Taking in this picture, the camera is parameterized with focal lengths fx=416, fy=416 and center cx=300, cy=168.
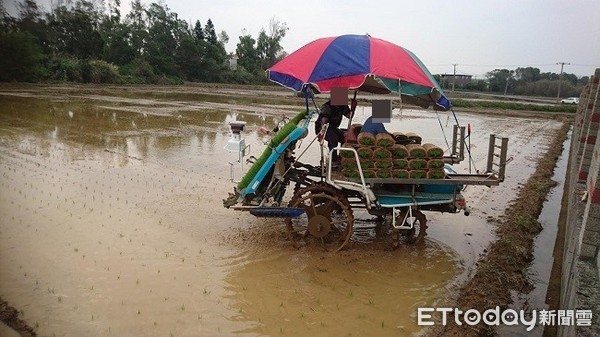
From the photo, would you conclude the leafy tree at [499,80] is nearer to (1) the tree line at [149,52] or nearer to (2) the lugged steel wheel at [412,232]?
(1) the tree line at [149,52]

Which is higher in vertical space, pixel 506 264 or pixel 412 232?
pixel 412 232

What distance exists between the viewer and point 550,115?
1244 inches

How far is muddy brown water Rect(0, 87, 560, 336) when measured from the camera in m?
4.27

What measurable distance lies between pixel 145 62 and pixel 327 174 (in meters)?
47.8

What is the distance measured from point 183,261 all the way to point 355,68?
3.34 m

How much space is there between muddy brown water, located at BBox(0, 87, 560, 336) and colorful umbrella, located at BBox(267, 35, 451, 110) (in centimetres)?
236

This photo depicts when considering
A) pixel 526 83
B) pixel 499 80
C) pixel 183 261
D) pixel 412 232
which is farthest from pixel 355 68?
pixel 499 80

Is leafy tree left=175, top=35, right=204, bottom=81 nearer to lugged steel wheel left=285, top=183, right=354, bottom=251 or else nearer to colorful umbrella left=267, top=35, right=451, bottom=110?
colorful umbrella left=267, top=35, right=451, bottom=110

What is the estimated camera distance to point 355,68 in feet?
17.0

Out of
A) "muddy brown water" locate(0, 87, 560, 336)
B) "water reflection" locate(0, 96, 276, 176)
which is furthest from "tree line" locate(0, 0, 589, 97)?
"muddy brown water" locate(0, 87, 560, 336)

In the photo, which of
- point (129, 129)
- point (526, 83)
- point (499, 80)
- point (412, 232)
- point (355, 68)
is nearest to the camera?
point (355, 68)

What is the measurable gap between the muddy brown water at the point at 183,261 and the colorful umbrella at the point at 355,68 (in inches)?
93.0

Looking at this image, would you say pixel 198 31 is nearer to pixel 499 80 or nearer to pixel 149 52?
pixel 149 52

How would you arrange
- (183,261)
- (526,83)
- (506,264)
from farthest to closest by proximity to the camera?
1. (526,83)
2. (506,264)
3. (183,261)
